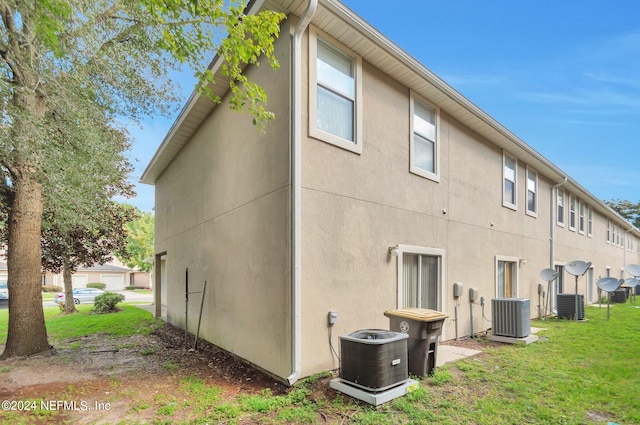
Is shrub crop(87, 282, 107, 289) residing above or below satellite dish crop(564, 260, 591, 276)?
below

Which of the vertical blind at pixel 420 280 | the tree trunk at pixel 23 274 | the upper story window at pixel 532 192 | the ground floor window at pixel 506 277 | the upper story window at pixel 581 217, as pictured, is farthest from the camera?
the upper story window at pixel 581 217

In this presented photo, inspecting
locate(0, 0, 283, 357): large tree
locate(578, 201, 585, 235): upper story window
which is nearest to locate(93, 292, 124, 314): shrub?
locate(0, 0, 283, 357): large tree

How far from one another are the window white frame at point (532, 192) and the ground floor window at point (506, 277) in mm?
2185

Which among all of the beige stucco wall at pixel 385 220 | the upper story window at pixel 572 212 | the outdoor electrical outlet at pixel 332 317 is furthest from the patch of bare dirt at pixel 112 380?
the upper story window at pixel 572 212

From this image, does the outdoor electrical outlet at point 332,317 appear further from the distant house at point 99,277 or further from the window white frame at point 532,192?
the distant house at point 99,277

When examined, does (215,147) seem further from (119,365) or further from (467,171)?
(467,171)

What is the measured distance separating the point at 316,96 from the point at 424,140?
10.7 ft

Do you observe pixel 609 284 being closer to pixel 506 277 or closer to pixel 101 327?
pixel 506 277

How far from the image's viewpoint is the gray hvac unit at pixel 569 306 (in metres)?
11.0

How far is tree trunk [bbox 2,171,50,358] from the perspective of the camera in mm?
6820

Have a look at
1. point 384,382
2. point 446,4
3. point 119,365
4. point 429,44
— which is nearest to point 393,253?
point 384,382

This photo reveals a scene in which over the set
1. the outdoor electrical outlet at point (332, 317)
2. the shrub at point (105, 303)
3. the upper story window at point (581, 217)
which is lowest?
the shrub at point (105, 303)

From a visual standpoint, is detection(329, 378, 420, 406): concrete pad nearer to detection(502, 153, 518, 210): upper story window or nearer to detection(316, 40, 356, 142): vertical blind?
detection(316, 40, 356, 142): vertical blind

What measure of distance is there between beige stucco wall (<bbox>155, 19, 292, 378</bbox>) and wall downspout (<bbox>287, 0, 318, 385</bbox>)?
0.12 meters
